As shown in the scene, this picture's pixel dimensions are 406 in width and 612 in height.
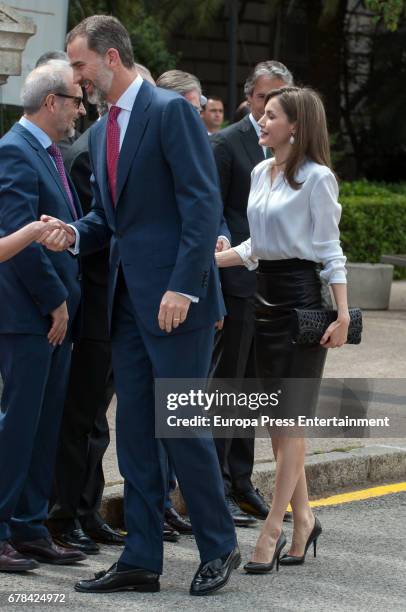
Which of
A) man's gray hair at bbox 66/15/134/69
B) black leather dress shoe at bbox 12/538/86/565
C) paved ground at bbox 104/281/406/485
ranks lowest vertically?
paved ground at bbox 104/281/406/485

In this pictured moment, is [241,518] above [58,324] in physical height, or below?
below

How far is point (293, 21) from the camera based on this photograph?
97.4ft

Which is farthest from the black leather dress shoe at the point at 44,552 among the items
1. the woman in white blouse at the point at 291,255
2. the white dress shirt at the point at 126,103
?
the white dress shirt at the point at 126,103

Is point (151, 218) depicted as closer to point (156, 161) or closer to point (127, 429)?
point (156, 161)

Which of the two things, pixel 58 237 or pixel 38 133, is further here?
pixel 38 133

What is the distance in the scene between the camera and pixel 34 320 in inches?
201

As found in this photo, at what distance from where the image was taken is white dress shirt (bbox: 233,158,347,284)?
5.16 m

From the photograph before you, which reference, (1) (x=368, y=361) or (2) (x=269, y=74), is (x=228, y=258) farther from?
(1) (x=368, y=361)

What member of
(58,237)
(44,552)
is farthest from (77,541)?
(58,237)

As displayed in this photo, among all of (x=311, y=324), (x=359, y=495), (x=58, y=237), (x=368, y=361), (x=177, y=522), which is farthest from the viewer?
(x=368, y=361)

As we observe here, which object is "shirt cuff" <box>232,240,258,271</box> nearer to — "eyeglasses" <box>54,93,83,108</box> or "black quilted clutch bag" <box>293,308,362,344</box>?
"black quilted clutch bag" <box>293,308,362,344</box>

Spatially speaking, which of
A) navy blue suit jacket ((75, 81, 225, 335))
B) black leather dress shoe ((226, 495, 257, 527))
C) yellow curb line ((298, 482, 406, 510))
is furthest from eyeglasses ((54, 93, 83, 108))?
yellow curb line ((298, 482, 406, 510))

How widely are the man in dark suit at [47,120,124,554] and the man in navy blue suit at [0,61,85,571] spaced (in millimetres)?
196

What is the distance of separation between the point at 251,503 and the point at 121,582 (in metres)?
1.47
